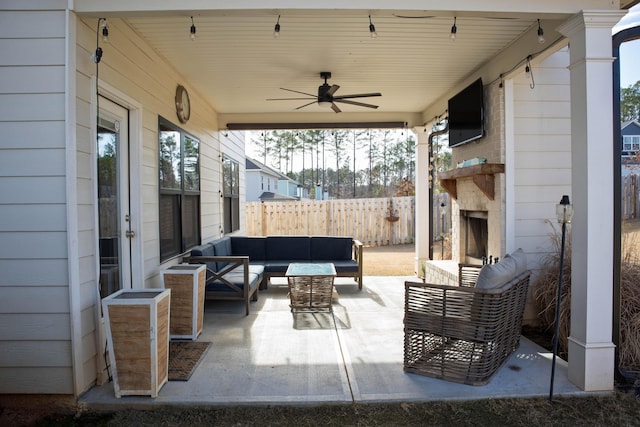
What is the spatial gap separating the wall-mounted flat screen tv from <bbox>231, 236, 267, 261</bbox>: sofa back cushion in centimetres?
315

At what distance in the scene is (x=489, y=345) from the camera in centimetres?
284

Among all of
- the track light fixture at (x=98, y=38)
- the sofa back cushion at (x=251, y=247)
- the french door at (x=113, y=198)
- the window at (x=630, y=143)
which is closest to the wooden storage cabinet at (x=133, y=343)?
the french door at (x=113, y=198)

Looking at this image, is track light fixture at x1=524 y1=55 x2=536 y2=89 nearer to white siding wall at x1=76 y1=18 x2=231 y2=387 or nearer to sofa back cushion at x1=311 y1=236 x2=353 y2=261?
sofa back cushion at x1=311 y1=236 x2=353 y2=261

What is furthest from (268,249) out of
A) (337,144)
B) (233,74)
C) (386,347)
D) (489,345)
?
(337,144)

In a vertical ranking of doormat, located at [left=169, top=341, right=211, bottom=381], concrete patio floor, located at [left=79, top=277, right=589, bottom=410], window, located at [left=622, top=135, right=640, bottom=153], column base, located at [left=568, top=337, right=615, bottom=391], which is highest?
window, located at [left=622, top=135, right=640, bottom=153]

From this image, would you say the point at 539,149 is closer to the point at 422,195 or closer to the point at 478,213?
the point at 478,213

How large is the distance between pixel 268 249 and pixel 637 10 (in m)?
5.13

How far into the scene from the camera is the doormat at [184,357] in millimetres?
3000

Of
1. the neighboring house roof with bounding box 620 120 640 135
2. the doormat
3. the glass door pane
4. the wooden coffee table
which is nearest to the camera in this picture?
the doormat

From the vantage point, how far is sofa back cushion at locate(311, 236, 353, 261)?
6.54 m

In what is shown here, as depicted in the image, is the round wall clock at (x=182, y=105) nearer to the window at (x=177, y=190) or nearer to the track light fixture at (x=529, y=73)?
the window at (x=177, y=190)

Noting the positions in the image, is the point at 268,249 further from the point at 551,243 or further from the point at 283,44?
the point at 551,243

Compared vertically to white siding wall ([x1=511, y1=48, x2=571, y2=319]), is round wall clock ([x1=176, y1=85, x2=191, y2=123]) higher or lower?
higher

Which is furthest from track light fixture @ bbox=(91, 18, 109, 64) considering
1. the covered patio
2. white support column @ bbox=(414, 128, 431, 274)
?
white support column @ bbox=(414, 128, 431, 274)
